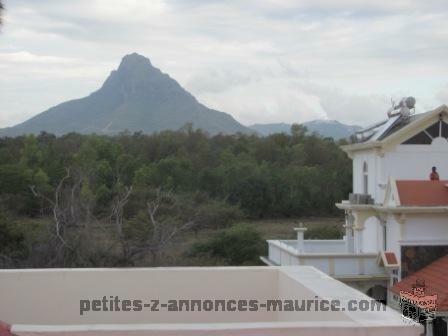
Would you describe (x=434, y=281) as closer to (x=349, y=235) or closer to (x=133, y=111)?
(x=349, y=235)

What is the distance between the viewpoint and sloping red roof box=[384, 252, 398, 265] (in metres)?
13.6

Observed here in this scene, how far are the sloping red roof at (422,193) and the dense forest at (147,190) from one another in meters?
5.67

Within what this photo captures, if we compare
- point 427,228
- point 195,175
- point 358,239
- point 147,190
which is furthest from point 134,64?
point 427,228

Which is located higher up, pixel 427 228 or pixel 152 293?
pixel 152 293

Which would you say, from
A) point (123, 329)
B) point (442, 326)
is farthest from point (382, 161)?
point (123, 329)

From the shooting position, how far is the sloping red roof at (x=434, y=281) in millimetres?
11336

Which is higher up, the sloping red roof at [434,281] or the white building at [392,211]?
the white building at [392,211]

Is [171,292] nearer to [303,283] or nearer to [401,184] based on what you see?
[303,283]

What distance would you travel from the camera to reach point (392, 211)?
13.4m

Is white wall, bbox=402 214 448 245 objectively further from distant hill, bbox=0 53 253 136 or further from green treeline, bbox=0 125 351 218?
distant hill, bbox=0 53 253 136

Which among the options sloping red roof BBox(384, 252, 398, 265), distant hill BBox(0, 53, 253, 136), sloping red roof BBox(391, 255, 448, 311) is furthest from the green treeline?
distant hill BBox(0, 53, 253, 136)

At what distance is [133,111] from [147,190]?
91125 mm

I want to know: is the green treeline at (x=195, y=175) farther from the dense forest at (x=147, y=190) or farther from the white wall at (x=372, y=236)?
the white wall at (x=372, y=236)

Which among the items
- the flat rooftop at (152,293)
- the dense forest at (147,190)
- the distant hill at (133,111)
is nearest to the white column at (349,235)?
the dense forest at (147,190)
